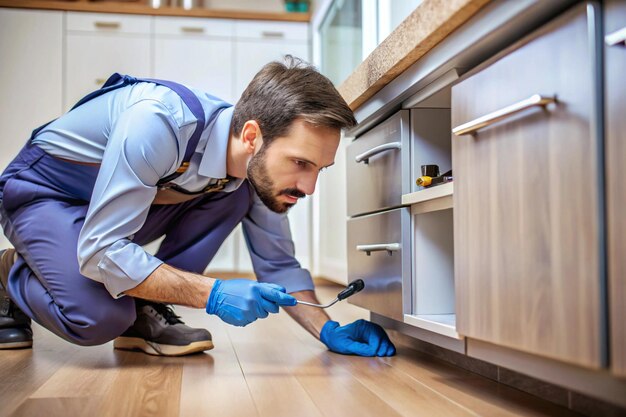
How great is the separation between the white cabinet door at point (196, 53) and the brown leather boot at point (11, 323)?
8.33 ft

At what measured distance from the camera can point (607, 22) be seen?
2.32 feet

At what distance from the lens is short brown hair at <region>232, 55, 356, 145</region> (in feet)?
4.41

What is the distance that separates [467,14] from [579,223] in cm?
38

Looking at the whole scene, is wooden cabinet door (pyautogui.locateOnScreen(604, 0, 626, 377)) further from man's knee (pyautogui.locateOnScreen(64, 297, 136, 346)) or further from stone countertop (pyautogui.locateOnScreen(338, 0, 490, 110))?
man's knee (pyautogui.locateOnScreen(64, 297, 136, 346))

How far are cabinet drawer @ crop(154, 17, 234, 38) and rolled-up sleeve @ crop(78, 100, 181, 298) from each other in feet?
9.56

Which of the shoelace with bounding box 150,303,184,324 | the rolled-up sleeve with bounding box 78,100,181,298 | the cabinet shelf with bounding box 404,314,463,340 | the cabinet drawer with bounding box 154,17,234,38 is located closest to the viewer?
the cabinet shelf with bounding box 404,314,463,340

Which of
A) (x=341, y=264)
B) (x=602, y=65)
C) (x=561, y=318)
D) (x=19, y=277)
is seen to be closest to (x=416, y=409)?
(x=561, y=318)

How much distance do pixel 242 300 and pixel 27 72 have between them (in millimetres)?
3245

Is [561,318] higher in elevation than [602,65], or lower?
lower

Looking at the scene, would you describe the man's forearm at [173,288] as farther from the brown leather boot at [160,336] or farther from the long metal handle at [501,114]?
the long metal handle at [501,114]

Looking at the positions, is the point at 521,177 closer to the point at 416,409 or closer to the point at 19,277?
the point at 416,409

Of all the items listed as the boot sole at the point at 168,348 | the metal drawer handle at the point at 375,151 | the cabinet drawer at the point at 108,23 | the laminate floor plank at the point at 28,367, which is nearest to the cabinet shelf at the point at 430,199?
the metal drawer handle at the point at 375,151

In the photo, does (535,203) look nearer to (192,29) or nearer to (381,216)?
(381,216)

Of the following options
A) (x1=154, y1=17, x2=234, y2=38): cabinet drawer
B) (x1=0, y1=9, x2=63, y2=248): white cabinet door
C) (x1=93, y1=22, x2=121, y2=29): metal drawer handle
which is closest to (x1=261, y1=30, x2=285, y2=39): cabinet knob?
(x1=154, y1=17, x2=234, y2=38): cabinet drawer
